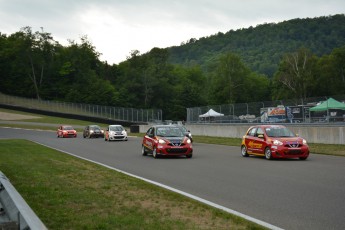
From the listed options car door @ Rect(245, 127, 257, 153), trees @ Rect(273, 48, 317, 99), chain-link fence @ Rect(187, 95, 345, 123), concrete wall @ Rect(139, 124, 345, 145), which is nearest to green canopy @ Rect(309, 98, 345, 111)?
chain-link fence @ Rect(187, 95, 345, 123)

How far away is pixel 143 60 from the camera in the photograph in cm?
14762

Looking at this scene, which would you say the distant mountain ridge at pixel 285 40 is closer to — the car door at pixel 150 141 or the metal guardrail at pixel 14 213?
the car door at pixel 150 141

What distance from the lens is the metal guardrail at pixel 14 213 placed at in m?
5.13

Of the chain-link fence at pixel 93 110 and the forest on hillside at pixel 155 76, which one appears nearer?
the chain-link fence at pixel 93 110

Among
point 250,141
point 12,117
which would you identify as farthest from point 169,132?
point 12,117

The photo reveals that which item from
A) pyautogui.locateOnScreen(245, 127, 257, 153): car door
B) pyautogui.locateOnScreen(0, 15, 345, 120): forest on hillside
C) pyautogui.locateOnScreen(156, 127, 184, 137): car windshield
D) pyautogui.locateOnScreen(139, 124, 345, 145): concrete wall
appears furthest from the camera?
pyautogui.locateOnScreen(0, 15, 345, 120): forest on hillside

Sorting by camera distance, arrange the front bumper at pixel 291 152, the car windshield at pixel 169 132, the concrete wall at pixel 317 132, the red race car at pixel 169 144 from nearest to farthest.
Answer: the front bumper at pixel 291 152 → the red race car at pixel 169 144 → the car windshield at pixel 169 132 → the concrete wall at pixel 317 132

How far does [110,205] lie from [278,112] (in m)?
27.7

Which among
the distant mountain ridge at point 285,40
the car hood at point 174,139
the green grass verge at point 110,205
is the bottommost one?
the green grass verge at point 110,205

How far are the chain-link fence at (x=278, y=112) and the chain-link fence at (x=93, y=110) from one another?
26107 millimetres

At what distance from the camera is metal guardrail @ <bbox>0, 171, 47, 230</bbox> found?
5.13m

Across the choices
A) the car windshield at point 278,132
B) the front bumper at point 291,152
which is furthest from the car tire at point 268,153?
the car windshield at point 278,132

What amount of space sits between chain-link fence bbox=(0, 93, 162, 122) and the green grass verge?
195 ft

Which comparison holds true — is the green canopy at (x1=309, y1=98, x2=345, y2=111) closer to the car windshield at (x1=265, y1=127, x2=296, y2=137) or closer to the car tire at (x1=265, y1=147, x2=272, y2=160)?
the car windshield at (x1=265, y1=127, x2=296, y2=137)
